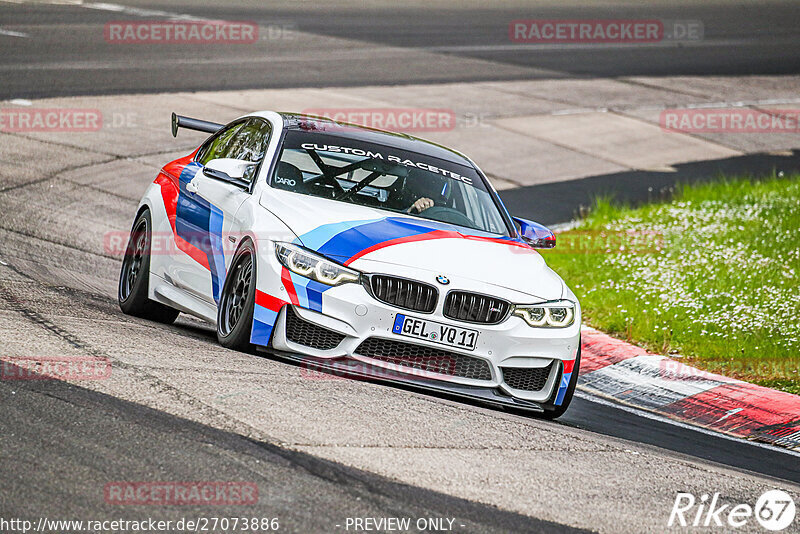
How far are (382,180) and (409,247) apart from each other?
1.17m

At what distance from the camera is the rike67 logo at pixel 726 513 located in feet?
17.1

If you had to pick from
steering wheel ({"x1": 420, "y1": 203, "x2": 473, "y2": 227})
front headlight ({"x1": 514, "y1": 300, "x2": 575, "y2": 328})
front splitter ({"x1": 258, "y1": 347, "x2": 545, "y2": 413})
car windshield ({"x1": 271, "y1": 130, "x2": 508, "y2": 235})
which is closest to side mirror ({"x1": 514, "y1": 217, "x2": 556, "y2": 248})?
car windshield ({"x1": 271, "y1": 130, "x2": 508, "y2": 235})

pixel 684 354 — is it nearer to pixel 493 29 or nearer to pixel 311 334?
pixel 311 334

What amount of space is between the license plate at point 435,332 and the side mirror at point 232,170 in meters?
1.71

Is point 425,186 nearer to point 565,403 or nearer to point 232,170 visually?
point 232,170

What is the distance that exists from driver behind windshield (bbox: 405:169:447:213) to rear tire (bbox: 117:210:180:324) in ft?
6.46

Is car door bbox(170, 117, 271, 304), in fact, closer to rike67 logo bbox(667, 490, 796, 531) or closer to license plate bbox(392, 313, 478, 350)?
license plate bbox(392, 313, 478, 350)

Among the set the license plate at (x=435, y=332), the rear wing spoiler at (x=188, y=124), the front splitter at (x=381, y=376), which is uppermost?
the rear wing spoiler at (x=188, y=124)

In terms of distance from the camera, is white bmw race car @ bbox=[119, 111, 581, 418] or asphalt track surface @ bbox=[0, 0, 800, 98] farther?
asphalt track surface @ bbox=[0, 0, 800, 98]

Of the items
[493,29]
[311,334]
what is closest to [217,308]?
[311,334]

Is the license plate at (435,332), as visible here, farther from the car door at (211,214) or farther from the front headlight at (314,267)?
the car door at (211,214)

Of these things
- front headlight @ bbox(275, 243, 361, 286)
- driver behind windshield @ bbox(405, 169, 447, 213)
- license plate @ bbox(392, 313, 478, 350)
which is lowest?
license plate @ bbox(392, 313, 478, 350)

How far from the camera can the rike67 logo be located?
5.23 m

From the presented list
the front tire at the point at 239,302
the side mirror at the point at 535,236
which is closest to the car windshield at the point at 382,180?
the side mirror at the point at 535,236
